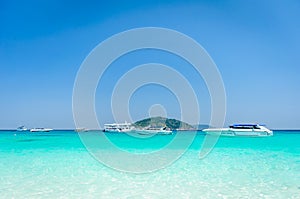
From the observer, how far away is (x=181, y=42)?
11156 mm

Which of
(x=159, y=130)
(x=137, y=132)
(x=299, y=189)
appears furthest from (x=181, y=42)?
(x=137, y=132)

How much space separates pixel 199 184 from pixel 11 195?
446cm

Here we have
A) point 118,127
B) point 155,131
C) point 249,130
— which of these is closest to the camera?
point 249,130

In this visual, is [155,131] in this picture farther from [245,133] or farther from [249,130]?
[249,130]

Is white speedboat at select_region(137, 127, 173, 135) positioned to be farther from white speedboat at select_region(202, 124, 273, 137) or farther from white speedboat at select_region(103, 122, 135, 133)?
white speedboat at select_region(103, 122, 135, 133)

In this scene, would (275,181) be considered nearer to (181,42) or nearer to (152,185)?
(152,185)

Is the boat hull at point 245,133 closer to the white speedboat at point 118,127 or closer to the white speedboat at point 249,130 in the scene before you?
the white speedboat at point 249,130

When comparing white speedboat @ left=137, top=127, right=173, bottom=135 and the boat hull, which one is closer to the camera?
the boat hull

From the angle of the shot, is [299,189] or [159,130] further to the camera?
[159,130]

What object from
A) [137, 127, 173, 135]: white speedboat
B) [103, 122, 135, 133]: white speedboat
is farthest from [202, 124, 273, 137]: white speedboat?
[103, 122, 135, 133]: white speedboat

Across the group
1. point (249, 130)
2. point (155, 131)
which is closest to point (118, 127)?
point (155, 131)

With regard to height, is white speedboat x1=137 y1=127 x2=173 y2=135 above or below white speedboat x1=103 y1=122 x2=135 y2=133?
below

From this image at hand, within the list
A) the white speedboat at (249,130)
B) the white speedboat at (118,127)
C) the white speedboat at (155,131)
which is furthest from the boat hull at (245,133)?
the white speedboat at (118,127)

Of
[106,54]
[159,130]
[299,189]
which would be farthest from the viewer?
[159,130]
